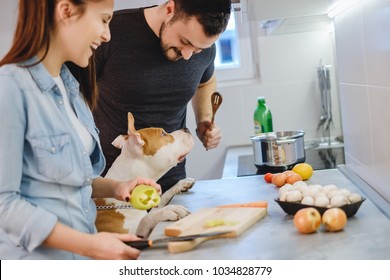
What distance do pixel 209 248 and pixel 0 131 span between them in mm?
308

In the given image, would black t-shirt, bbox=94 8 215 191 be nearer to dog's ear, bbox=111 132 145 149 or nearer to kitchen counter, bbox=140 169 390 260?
dog's ear, bbox=111 132 145 149

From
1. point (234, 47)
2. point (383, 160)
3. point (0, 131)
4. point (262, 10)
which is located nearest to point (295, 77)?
point (234, 47)

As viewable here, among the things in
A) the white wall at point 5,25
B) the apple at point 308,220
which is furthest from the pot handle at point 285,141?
the white wall at point 5,25

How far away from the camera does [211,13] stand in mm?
1118

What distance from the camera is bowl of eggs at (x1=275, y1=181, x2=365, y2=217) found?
83cm

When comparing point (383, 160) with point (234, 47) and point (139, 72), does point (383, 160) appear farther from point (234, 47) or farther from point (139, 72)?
point (234, 47)

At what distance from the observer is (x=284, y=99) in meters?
2.17

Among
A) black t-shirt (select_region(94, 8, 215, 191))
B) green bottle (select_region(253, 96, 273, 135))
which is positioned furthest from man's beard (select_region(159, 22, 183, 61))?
green bottle (select_region(253, 96, 273, 135))

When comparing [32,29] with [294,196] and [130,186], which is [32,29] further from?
[294,196]

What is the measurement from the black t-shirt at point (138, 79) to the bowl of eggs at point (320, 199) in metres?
0.53

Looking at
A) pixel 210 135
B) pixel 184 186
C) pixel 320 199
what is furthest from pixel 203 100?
pixel 320 199

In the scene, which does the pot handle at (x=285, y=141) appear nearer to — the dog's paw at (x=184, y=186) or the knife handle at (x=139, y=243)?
the dog's paw at (x=184, y=186)

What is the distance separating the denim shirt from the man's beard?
0.51m

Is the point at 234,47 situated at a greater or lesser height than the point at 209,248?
greater
